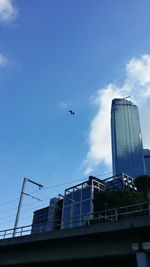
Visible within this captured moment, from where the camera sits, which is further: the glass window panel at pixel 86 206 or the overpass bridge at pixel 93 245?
the glass window panel at pixel 86 206

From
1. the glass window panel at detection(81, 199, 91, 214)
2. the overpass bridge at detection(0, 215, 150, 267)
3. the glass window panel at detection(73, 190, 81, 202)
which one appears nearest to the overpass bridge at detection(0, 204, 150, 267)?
the overpass bridge at detection(0, 215, 150, 267)

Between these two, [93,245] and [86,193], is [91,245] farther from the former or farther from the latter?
[86,193]

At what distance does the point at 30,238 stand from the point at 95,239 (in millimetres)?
5485

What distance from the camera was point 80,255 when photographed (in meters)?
18.4

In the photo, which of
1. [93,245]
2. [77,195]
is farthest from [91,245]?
[77,195]

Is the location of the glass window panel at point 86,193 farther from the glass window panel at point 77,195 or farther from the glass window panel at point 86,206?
the glass window panel at point 77,195

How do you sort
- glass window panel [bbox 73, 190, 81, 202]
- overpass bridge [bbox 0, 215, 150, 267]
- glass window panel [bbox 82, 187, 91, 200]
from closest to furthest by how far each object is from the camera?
overpass bridge [bbox 0, 215, 150, 267] → glass window panel [bbox 82, 187, 91, 200] → glass window panel [bbox 73, 190, 81, 202]

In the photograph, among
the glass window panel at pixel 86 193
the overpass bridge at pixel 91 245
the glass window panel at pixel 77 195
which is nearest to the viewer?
the overpass bridge at pixel 91 245

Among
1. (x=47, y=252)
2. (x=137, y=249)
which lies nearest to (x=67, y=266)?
(x=47, y=252)

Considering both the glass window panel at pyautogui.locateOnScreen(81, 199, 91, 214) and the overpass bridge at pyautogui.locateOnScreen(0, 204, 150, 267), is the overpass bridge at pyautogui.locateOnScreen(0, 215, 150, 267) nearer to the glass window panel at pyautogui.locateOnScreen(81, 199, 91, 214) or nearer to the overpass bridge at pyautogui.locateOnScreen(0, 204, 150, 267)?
the overpass bridge at pyautogui.locateOnScreen(0, 204, 150, 267)

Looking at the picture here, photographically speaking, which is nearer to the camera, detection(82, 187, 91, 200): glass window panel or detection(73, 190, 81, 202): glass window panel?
detection(82, 187, 91, 200): glass window panel

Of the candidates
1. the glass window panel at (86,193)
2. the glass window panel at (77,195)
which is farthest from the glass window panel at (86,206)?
the glass window panel at (77,195)

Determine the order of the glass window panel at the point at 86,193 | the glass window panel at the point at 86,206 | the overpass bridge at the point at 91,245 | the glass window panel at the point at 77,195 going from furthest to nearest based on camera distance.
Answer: the glass window panel at the point at 77,195 < the glass window panel at the point at 86,193 < the glass window panel at the point at 86,206 < the overpass bridge at the point at 91,245

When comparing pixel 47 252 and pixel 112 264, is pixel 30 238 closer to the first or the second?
pixel 47 252
